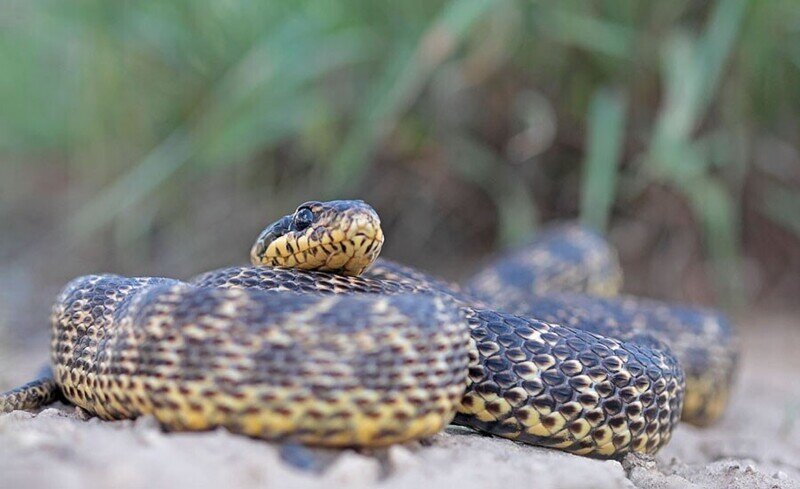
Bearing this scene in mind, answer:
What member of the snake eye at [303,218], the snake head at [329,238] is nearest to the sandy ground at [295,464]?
the snake head at [329,238]

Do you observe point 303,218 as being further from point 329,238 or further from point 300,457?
point 300,457

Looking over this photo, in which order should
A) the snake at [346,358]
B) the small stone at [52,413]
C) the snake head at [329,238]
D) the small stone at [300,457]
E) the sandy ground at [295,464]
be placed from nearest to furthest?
1. the sandy ground at [295,464]
2. the small stone at [300,457]
3. the snake at [346,358]
4. the small stone at [52,413]
5. the snake head at [329,238]

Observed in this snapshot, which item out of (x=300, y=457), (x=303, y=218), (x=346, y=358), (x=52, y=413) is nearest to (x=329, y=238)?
(x=303, y=218)

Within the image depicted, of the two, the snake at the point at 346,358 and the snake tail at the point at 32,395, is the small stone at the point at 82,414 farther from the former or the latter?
the snake tail at the point at 32,395

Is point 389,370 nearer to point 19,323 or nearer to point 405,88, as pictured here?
point 405,88

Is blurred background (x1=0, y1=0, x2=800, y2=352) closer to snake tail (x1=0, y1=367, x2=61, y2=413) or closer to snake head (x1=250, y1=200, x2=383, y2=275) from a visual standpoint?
snake tail (x1=0, y1=367, x2=61, y2=413)

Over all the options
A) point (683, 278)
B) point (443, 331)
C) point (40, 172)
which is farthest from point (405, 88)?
point (40, 172)
